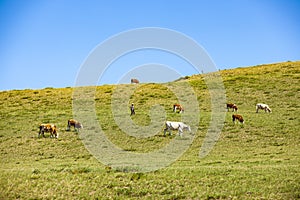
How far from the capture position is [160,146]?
1128 inches

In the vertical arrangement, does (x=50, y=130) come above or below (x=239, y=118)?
below

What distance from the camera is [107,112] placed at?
44469 mm

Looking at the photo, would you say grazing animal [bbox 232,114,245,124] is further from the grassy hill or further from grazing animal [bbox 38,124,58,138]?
grazing animal [bbox 38,124,58,138]

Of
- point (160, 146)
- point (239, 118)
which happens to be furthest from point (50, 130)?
point (239, 118)

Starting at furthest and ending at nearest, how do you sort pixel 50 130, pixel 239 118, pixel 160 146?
pixel 239 118 → pixel 50 130 → pixel 160 146

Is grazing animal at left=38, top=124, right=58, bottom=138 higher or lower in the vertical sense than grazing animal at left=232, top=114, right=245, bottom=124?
lower

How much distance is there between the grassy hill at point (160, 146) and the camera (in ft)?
51.7

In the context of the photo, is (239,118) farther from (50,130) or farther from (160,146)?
(50,130)

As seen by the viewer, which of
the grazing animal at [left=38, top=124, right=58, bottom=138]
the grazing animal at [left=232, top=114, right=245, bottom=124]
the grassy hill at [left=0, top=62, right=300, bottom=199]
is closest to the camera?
the grassy hill at [left=0, top=62, right=300, bottom=199]

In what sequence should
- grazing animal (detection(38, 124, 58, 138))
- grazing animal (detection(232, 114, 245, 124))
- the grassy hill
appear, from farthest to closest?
grazing animal (detection(232, 114, 245, 124)), grazing animal (detection(38, 124, 58, 138)), the grassy hill

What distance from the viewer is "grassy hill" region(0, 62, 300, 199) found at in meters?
15.7

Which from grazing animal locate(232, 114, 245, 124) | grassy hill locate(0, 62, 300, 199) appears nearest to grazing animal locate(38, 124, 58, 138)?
grassy hill locate(0, 62, 300, 199)

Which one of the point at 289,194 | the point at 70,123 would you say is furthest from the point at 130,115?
the point at 289,194

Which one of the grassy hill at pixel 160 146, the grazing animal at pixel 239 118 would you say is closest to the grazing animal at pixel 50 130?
the grassy hill at pixel 160 146
